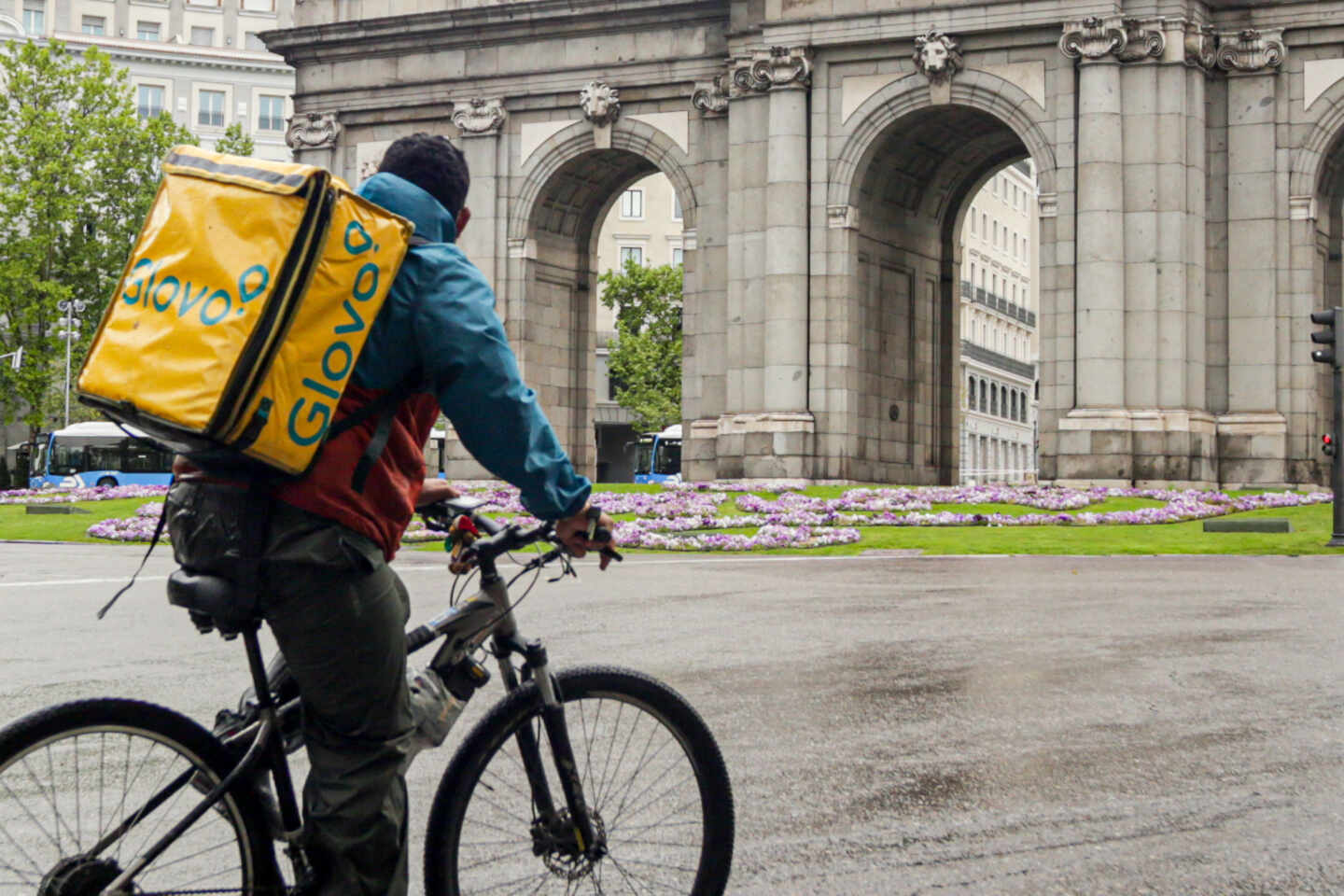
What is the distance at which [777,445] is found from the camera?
3791 cm

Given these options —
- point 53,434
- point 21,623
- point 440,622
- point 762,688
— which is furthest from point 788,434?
point 53,434

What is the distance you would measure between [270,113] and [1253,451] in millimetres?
64469

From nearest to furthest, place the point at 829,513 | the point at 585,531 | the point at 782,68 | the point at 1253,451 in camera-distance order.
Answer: the point at 585,531 → the point at 829,513 → the point at 1253,451 → the point at 782,68

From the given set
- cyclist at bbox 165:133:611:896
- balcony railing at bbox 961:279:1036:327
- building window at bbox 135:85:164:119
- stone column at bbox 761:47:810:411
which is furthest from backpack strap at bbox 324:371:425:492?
building window at bbox 135:85:164:119

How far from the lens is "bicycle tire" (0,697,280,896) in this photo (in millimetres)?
3963

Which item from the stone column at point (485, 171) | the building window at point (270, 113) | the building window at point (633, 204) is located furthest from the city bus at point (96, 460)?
the stone column at point (485, 171)

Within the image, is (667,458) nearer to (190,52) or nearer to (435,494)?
(190,52)

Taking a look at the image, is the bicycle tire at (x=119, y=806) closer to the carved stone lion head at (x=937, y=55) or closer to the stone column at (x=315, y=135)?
the carved stone lion head at (x=937, y=55)

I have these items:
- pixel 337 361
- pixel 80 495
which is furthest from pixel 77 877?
pixel 80 495

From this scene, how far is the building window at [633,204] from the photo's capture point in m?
85.2

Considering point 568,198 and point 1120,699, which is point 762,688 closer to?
point 1120,699

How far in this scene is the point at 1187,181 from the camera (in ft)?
119

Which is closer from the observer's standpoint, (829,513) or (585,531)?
(585,531)

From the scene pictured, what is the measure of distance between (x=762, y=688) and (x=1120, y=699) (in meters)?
1.83
